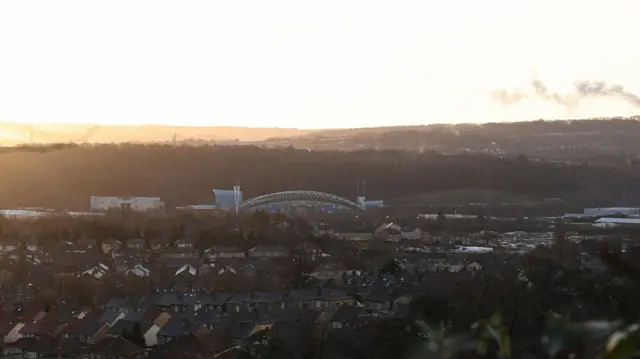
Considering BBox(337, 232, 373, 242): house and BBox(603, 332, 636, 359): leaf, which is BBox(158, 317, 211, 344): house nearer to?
BBox(603, 332, 636, 359): leaf

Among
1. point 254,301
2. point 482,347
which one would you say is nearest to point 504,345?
point 482,347

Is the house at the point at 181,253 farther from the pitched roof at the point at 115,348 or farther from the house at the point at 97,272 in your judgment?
the pitched roof at the point at 115,348

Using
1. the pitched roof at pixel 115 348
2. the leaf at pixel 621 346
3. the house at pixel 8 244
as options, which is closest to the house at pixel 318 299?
the pitched roof at pixel 115 348

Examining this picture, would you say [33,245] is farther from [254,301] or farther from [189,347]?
[189,347]

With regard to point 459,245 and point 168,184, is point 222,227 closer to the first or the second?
point 459,245

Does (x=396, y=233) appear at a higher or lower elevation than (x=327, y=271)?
lower
